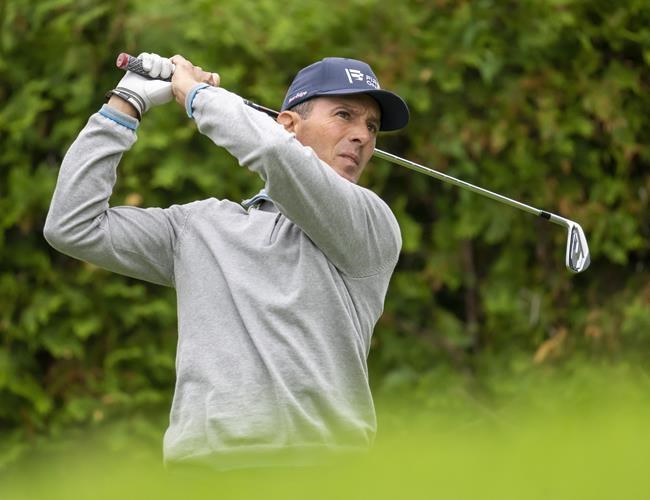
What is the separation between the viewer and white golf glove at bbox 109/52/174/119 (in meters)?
3.84

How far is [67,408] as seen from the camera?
20.9 feet

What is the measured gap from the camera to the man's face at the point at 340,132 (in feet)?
13.0

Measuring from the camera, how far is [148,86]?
3889 millimetres

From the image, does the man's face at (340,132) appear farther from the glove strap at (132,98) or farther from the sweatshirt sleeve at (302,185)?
the glove strap at (132,98)

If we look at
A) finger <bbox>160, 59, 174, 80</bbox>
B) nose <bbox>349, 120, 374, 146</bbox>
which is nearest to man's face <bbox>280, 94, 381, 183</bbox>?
nose <bbox>349, 120, 374, 146</bbox>

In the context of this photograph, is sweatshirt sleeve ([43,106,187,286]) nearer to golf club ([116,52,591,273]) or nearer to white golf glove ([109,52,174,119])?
white golf glove ([109,52,174,119])

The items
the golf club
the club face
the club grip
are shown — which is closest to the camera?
the club grip

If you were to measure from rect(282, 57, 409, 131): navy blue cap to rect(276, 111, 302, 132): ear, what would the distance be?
52 mm

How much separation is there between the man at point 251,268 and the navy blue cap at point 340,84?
20cm

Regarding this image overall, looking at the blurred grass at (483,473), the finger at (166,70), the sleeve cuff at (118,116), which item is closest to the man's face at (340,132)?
the finger at (166,70)

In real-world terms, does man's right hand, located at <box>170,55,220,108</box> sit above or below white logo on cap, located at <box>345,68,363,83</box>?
below

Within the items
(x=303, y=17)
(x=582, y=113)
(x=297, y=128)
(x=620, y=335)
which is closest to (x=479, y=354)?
(x=620, y=335)

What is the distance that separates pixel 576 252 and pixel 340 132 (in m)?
1.19

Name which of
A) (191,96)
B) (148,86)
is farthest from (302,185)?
(148,86)
